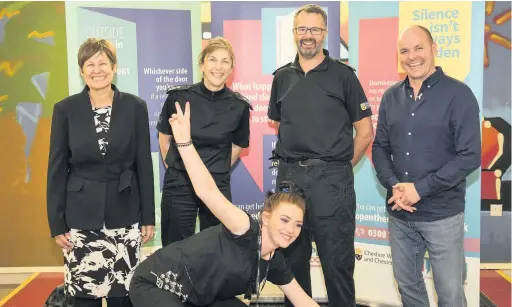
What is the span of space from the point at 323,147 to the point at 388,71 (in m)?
0.96

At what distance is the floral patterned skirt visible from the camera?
2.40m

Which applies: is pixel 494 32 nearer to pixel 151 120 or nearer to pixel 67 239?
pixel 151 120

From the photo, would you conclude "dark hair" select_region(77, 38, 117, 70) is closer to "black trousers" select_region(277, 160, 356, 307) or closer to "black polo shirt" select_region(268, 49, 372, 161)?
"black polo shirt" select_region(268, 49, 372, 161)

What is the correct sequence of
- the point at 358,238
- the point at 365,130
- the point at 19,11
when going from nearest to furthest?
the point at 365,130, the point at 358,238, the point at 19,11

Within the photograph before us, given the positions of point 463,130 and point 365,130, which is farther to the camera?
point 365,130

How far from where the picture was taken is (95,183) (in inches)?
94.0

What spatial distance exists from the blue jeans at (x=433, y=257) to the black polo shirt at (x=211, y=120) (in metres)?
0.95

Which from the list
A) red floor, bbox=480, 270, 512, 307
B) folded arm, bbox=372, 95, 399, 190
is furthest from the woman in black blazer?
red floor, bbox=480, 270, 512, 307

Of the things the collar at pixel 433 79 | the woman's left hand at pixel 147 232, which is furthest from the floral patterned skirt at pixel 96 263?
the collar at pixel 433 79

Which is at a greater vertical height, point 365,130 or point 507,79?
point 507,79

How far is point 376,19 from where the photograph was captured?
325 centimetres

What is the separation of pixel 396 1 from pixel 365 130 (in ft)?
3.20

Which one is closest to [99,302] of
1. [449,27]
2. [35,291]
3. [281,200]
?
[281,200]

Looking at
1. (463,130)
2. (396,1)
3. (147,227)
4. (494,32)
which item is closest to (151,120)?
(147,227)
